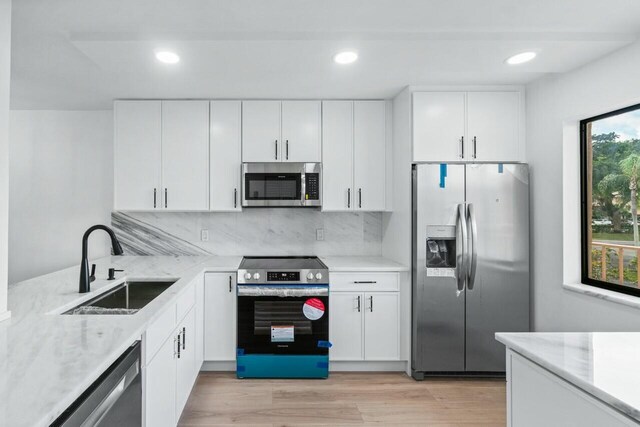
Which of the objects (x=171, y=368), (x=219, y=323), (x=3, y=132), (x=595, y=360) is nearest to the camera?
(x=595, y=360)

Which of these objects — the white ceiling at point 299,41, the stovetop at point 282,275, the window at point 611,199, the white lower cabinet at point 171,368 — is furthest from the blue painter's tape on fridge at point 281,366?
the white ceiling at point 299,41

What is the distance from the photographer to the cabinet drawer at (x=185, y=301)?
218cm

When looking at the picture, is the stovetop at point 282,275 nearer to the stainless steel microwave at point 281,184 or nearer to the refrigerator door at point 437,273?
the stainless steel microwave at point 281,184

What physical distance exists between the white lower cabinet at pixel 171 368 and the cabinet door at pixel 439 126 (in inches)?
81.5

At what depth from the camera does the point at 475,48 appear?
229 centimetres

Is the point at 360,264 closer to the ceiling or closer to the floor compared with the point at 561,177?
closer to the floor

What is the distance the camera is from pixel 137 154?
3.31 meters

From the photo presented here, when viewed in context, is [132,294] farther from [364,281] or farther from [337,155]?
[337,155]

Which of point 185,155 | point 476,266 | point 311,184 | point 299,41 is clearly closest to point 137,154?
point 185,155

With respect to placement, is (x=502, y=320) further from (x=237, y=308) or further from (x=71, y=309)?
(x=71, y=309)

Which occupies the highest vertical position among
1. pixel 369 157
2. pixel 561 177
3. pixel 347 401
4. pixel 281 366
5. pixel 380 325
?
pixel 369 157

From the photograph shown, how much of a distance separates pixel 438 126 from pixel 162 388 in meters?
2.61

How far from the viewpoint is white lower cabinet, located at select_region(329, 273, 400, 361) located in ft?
9.97

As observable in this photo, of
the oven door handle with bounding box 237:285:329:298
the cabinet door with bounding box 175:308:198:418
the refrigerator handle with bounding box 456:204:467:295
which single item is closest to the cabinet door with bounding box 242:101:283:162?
the oven door handle with bounding box 237:285:329:298
